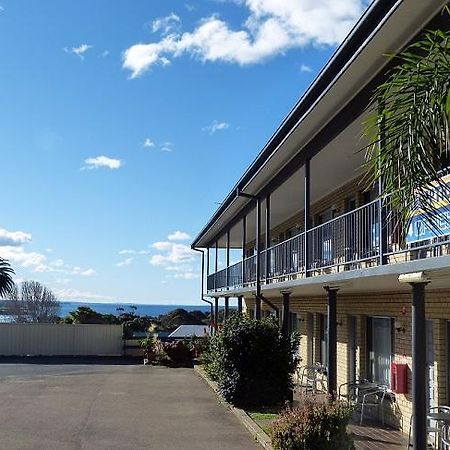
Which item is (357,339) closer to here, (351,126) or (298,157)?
(298,157)

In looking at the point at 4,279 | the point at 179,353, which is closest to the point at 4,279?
the point at 4,279

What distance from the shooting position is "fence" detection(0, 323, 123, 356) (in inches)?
1443

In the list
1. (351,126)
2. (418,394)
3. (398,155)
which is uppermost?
(351,126)

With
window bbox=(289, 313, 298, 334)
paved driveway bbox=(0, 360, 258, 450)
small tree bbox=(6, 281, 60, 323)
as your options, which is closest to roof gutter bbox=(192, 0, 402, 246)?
paved driveway bbox=(0, 360, 258, 450)

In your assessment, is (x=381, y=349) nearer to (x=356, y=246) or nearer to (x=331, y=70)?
(x=356, y=246)

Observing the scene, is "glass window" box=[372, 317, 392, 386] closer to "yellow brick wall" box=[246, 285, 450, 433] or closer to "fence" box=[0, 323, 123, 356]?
"yellow brick wall" box=[246, 285, 450, 433]

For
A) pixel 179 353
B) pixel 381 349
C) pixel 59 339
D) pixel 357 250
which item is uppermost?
pixel 357 250

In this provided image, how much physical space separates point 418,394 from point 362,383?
22.4 feet

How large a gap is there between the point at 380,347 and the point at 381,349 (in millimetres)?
83

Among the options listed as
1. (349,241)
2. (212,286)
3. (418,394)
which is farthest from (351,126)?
A: (212,286)

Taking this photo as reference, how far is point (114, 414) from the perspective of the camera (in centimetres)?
1438

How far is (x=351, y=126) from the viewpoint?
1202 cm

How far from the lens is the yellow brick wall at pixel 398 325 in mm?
11406

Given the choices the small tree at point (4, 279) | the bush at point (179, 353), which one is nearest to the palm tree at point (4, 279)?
the small tree at point (4, 279)
